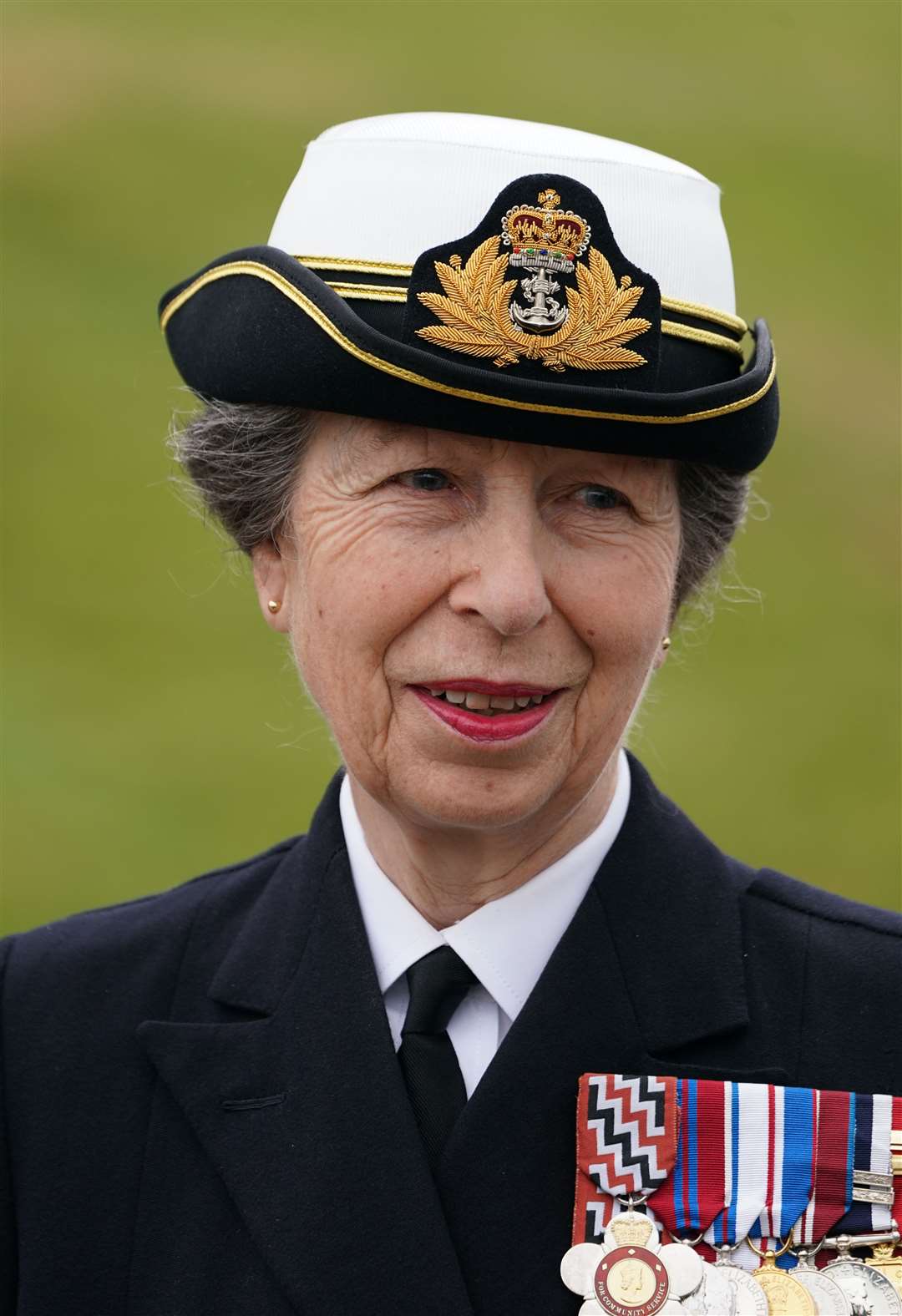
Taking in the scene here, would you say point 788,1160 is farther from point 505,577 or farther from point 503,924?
point 505,577

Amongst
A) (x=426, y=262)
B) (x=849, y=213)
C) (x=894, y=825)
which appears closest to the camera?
(x=426, y=262)

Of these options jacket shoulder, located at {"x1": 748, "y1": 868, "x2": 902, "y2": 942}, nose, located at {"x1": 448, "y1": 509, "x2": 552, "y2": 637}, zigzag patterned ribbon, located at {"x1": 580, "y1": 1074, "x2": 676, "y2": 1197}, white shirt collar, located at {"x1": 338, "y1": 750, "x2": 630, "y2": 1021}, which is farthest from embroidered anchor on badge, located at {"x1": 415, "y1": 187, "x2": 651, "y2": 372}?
zigzag patterned ribbon, located at {"x1": 580, "y1": 1074, "x2": 676, "y2": 1197}

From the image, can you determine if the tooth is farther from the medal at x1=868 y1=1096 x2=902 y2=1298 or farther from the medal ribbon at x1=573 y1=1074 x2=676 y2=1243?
the medal at x1=868 y1=1096 x2=902 y2=1298

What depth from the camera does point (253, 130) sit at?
398 inches

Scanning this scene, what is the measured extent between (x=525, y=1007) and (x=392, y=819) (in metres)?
0.39

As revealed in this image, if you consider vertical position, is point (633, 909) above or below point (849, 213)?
below

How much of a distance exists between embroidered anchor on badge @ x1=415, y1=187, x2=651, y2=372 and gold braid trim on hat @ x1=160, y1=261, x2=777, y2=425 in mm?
73

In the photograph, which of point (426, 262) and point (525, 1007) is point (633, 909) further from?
point (426, 262)

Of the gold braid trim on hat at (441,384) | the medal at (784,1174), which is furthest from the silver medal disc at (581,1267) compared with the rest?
the gold braid trim on hat at (441,384)

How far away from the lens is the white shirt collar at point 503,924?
110 inches

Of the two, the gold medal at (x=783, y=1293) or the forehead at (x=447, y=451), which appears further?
the forehead at (x=447, y=451)

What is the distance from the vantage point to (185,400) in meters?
7.83

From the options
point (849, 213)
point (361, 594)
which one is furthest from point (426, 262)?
point (849, 213)

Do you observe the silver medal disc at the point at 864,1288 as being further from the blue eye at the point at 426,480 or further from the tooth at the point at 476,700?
the blue eye at the point at 426,480
